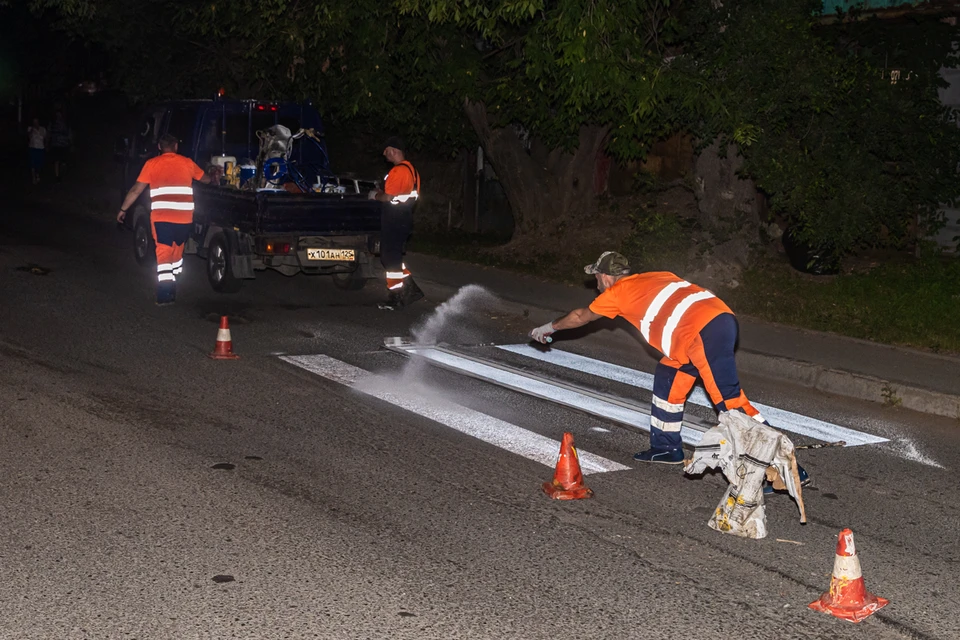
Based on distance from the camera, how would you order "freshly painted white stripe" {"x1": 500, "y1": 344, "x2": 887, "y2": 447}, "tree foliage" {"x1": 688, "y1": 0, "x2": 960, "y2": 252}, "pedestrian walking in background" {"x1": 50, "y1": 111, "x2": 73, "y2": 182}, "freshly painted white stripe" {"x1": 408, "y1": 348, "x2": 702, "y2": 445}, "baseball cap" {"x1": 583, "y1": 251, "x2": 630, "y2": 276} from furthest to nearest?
1. "pedestrian walking in background" {"x1": 50, "y1": 111, "x2": 73, "y2": 182}
2. "tree foliage" {"x1": 688, "y1": 0, "x2": 960, "y2": 252}
3. "freshly painted white stripe" {"x1": 408, "y1": 348, "x2": 702, "y2": 445}
4. "freshly painted white stripe" {"x1": 500, "y1": 344, "x2": 887, "y2": 447}
5. "baseball cap" {"x1": 583, "y1": 251, "x2": 630, "y2": 276}

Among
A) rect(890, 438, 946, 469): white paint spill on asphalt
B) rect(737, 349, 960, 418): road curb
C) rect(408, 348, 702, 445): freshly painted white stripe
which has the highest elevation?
rect(737, 349, 960, 418): road curb

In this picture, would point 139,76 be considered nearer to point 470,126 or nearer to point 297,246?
point 470,126

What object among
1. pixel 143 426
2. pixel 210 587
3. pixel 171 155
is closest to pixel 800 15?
A: pixel 171 155

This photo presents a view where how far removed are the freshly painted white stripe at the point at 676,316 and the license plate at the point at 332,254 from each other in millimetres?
6780

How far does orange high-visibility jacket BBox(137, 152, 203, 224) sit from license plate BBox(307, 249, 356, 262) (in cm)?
144

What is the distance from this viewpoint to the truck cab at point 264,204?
1288 centimetres

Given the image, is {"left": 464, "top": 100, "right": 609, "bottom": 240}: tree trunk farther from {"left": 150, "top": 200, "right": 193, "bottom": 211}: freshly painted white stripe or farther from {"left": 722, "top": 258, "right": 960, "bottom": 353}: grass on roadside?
{"left": 150, "top": 200, "right": 193, "bottom": 211}: freshly painted white stripe

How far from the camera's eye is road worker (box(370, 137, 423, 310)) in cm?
1316

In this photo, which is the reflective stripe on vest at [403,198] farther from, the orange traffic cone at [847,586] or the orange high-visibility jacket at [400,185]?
the orange traffic cone at [847,586]

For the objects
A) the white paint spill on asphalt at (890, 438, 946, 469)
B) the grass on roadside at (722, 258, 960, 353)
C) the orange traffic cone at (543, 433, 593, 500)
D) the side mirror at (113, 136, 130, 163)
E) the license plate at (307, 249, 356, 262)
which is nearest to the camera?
the orange traffic cone at (543, 433, 593, 500)

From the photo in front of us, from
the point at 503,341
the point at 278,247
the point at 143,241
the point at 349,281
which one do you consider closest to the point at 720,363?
the point at 503,341

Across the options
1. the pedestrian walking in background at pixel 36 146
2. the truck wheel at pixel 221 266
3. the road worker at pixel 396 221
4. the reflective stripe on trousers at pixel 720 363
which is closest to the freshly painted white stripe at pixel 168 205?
the truck wheel at pixel 221 266

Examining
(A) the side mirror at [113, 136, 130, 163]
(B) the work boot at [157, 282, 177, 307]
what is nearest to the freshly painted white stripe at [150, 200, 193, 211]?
(B) the work boot at [157, 282, 177, 307]

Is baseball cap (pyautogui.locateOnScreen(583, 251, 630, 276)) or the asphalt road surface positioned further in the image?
baseball cap (pyautogui.locateOnScreen(583, 251, 630, 276))
